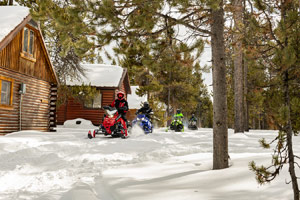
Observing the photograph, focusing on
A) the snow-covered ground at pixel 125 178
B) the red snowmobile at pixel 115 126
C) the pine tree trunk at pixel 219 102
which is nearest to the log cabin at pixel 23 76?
the red snowmobile at pixel 115 126

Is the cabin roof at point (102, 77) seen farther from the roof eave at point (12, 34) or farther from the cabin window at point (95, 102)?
the roof eave at point (12, 34)

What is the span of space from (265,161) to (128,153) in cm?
357

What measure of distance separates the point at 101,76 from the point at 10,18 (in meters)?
11.4

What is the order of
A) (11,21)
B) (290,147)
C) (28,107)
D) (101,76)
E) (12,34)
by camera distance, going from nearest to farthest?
(290,147), (12,34), (11,21), (28,107), (101,76)

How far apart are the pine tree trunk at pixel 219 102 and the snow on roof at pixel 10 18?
387 inches

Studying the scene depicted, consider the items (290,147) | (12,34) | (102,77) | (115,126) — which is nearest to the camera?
(290,147)

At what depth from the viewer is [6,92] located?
12.9 m

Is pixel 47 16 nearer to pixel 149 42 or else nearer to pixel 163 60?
pixel 149 42

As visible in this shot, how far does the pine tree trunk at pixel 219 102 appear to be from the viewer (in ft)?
16.6

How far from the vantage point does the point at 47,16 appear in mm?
6199

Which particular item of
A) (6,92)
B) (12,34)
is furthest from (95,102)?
(12,34)

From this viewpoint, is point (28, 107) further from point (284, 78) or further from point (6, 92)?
point (284, 78)

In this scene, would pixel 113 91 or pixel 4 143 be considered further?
pixel 113 91

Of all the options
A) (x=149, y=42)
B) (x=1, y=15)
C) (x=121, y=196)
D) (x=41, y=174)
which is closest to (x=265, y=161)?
(x=121, y=196)
